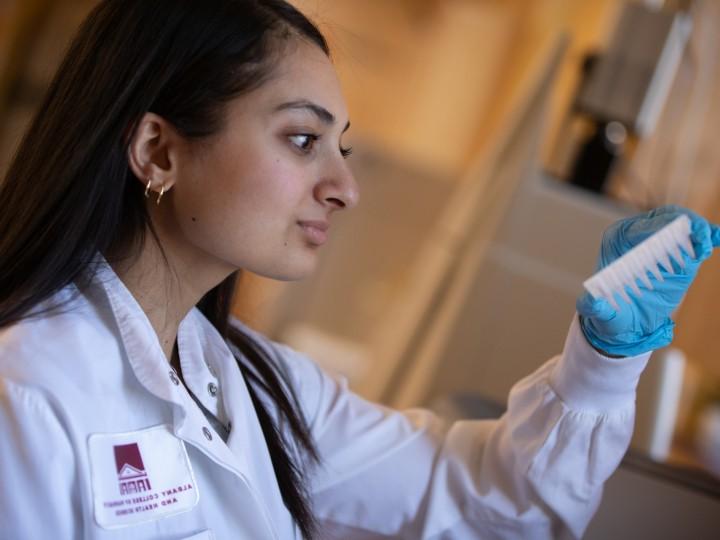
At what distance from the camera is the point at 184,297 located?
3.27 ft

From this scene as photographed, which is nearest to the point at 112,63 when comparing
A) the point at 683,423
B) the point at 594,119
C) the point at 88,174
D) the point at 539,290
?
the point at 88,174

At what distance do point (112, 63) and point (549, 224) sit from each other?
47.3 inches

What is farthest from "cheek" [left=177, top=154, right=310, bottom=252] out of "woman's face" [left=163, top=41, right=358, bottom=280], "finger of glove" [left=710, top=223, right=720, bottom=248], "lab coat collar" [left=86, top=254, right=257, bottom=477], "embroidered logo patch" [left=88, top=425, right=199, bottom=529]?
"finger of glove" [left=710, top=223, right=720, bottom=248]

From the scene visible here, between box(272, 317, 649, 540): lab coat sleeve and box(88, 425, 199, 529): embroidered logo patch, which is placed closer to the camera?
box(88, 425, 199, 529): embroidered logo patch

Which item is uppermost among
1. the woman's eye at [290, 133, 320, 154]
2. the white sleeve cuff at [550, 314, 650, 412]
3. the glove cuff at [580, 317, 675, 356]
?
the woman's eye at [290, 133, 320, 154]

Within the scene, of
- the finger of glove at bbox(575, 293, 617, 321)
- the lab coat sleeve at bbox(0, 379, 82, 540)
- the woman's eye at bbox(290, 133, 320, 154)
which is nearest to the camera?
the lab coat sleeve at bbox(0, 379, 82, 540)

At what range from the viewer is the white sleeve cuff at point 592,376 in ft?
3.16

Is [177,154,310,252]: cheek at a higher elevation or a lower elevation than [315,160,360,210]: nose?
lower

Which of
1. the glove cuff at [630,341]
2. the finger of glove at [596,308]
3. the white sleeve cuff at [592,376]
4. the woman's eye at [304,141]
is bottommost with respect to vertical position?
the white sleeve cuff at [592,376]

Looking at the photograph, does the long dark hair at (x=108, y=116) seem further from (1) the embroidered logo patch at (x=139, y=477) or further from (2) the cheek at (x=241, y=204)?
(1) the embroidered logo patch at (x=139, y=477)

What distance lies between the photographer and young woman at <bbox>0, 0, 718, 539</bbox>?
0.79 m

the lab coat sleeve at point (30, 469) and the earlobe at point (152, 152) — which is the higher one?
the earlobe at point (152, 152)

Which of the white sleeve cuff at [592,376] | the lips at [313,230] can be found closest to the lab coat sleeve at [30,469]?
the lips at [313,230]

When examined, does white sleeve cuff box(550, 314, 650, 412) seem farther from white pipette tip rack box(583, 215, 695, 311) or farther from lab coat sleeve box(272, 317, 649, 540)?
white pipette tip rack box(583, 215, 695, 311)
